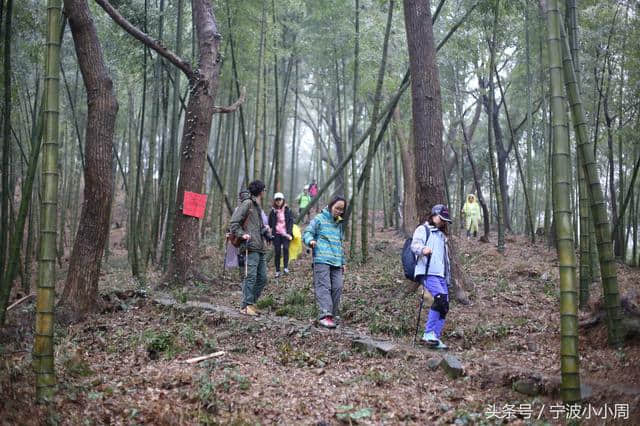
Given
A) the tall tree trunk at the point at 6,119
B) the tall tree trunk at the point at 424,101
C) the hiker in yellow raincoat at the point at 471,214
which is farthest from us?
the hiker in yellow raincoat at the point at 471,214

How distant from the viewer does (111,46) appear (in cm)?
979

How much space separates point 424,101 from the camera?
6453mm

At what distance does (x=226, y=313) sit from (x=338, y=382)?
6.90 ft

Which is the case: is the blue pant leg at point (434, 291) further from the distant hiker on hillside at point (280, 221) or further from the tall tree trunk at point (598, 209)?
the distant hiker on hillside at point (280, 221)

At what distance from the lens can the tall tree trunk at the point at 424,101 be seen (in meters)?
6.30

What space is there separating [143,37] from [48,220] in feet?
Answer: 13.1

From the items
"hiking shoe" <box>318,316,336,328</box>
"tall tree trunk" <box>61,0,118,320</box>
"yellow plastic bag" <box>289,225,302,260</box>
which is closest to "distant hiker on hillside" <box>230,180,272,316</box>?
"hiking shoe" <box>318,316,336,328</box>

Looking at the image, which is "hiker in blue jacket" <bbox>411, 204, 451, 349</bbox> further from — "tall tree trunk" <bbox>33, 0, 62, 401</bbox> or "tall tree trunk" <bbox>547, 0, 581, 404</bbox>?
"tall tree trunk" <bbox>33, 0, 62, 401</bbox>

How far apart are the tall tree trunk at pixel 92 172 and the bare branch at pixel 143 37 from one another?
0.75ft

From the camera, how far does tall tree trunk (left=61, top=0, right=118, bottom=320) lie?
5.54m

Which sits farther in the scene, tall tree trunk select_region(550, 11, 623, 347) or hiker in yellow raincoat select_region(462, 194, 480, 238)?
hiker in yellow raincoat select_region(462, 194, 480, 238)

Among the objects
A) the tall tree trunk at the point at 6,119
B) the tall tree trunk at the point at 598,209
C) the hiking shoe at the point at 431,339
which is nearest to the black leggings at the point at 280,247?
the hiking shoe at the point at 431,339

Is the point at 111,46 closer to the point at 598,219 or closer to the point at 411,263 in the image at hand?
the point at 411,263

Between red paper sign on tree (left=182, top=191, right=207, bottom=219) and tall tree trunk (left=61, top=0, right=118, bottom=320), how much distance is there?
5.41ft
